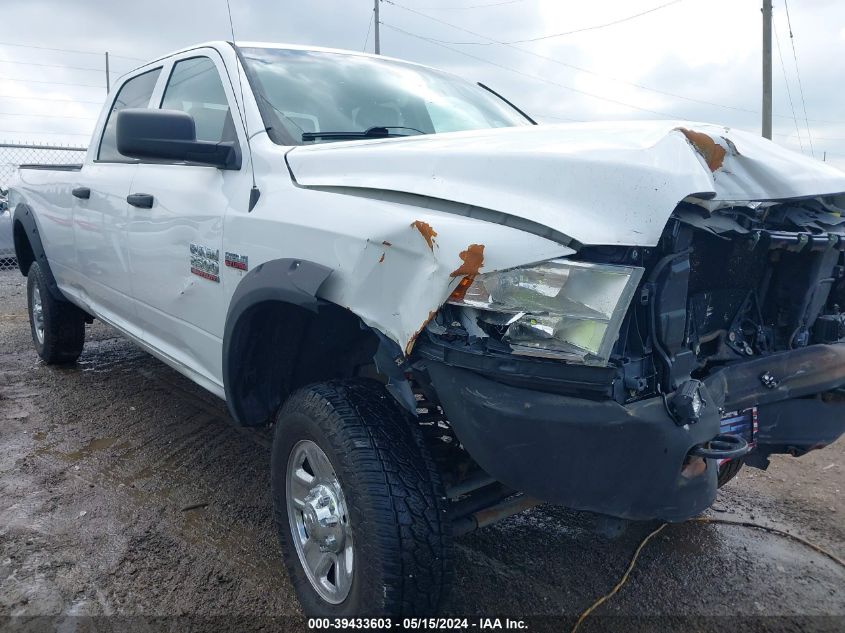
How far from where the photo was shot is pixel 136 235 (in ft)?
11.1

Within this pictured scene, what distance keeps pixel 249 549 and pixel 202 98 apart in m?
2.06

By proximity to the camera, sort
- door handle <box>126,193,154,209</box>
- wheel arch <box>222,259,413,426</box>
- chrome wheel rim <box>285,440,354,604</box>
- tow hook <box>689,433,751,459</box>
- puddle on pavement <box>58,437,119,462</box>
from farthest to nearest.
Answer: puddle on pavement <box>58,437,119,462</box>, door handle <box>126,193,154,209</box>, wheel arch <box>222,259,413,426</box>, chrome wheel rim <box>285,440,354,604</box>, tow hook <box>689,433,751,459</box>

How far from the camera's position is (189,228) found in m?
2.88

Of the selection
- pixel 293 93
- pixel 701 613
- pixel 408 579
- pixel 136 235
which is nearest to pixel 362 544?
A: pixel 408 579

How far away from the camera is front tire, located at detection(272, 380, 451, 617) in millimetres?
1906

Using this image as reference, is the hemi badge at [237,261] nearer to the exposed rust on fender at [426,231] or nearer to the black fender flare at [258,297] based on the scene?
the black fender flare at [258,297]

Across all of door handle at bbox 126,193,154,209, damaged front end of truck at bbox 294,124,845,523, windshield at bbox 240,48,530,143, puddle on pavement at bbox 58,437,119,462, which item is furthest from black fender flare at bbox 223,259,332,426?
puddle on pavement at bbox 58,437,119,462

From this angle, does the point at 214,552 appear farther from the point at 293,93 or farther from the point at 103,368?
the point at 103,368

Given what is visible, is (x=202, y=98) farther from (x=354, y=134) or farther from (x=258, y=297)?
(x=258, y=297)

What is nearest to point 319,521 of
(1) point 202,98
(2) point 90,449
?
(1) point 202,98

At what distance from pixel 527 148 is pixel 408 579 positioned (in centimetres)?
123

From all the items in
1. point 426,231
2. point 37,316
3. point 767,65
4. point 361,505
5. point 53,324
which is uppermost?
point 767,65

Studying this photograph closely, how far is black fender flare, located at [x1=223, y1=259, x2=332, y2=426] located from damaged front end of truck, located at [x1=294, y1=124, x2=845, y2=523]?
1.12 feet

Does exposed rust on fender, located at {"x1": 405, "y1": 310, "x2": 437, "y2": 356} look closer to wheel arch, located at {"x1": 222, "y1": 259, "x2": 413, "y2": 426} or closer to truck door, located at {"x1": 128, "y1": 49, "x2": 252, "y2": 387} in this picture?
wheel arch, located at {"x1": 222, "y1": 259, "x2": 413, "y2": 426}
